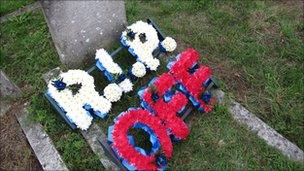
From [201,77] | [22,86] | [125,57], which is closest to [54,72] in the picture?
[22,86]

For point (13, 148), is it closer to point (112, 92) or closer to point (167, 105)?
point (112, 92)

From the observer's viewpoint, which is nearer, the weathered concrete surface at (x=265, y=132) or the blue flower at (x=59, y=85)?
the weathered concrete surface at (x=265, y=132)

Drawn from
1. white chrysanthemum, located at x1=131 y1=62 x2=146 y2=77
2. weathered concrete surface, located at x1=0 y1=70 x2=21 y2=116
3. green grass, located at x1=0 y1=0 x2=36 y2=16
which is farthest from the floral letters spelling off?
green grass, located at x1=0 y1=0 x2=36 y2=16

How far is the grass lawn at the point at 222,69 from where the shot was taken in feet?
11.8

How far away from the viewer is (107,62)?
3947 mm

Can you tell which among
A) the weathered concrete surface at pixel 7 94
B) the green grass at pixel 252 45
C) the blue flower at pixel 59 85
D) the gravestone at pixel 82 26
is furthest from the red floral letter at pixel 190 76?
the weathered concrete surface at pixel 7 94

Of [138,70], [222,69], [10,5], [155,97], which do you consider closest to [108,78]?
[138,70]

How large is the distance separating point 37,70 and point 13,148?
3.12 feet

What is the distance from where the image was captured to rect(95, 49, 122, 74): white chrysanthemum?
3916 mm

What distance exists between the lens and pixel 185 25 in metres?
4.89

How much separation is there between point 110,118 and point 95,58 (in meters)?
0.65

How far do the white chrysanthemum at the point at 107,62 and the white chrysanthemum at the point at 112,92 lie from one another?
16 cm

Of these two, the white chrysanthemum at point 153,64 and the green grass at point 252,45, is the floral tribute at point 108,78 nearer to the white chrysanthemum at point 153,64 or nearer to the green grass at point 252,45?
the white chrysanthemum at point 153,64

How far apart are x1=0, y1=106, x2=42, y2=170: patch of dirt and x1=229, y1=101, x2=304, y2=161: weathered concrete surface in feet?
6.08
